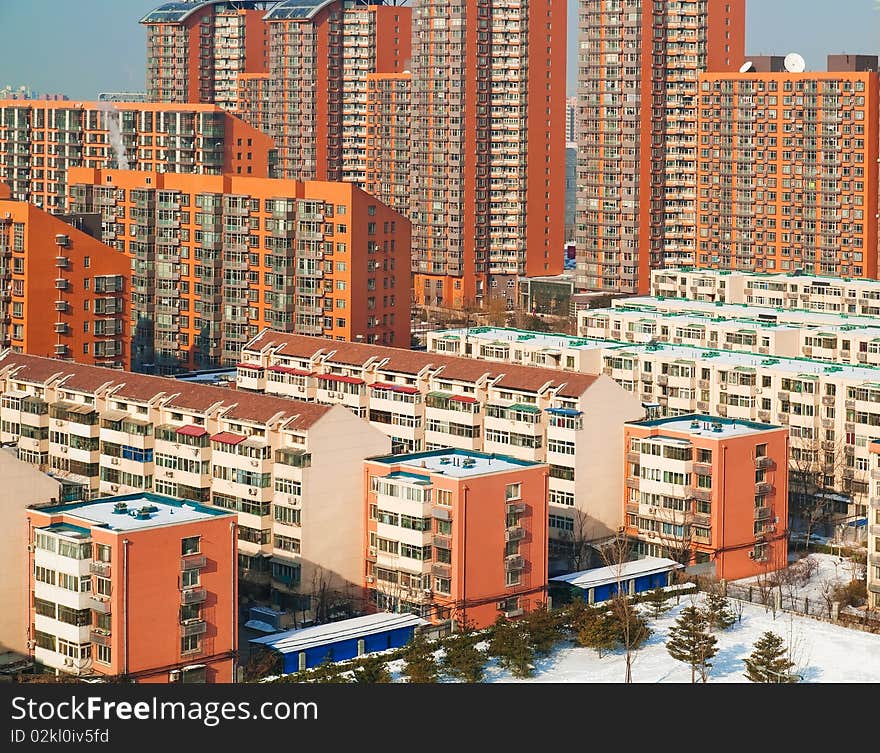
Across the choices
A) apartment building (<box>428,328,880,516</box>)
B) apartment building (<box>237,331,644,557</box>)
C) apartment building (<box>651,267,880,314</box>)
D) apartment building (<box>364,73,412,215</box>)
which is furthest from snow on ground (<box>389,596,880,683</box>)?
apartment building (<box>364,73,412,215</box>)

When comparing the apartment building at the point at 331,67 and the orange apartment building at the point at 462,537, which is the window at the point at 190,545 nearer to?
the orange apartment building at the point at 462,537

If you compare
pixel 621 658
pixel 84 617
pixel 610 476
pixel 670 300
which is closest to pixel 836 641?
pixel 621 658

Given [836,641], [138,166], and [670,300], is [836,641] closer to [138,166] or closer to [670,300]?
[670,300]

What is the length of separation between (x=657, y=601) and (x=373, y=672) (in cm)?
294

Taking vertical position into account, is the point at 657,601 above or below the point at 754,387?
below

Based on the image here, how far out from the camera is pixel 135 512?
11.9m

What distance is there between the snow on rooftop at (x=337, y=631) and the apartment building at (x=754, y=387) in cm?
586

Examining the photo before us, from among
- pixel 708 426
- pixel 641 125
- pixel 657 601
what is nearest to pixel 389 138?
Result: pixel 641 125

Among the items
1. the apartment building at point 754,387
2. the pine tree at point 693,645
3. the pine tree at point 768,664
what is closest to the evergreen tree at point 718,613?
the pine tree at point 693,645

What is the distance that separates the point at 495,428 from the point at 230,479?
304 cm

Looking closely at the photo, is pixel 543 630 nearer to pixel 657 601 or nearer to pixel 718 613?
pixel 657 601

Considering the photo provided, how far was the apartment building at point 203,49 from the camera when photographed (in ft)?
135

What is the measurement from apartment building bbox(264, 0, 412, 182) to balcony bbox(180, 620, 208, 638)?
26271 millimetres

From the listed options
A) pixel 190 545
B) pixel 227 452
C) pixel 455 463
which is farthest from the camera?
pixel 227 452
